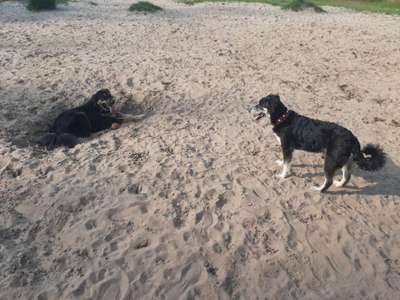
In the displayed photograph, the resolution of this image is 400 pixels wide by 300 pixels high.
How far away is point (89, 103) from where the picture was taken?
8062mm

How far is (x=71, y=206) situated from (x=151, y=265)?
4.88 ft

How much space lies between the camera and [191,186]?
6.32 meters

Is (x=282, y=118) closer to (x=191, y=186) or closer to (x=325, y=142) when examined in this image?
(x=325, y=142)

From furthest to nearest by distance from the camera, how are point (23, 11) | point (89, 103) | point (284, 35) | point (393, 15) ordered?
1. point (393, 15)
2. point (23, 11)
3. point (284, 35)
4. point (89, 103)

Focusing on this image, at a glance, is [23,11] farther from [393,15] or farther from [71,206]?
[393,15]

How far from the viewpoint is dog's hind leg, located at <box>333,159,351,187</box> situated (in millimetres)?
6134

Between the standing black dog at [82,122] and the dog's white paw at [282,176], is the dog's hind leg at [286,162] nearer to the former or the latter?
the dog's white paw at [282,176]

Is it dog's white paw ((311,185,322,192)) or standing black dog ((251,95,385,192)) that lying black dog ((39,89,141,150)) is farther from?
dog's white paw ((311,185,322,192))

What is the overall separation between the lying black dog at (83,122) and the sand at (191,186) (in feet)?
0.88

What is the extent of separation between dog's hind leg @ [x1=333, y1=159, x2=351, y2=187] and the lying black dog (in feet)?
12.5

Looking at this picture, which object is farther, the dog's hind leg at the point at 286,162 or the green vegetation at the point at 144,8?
the green vegetation at the point at 144,8

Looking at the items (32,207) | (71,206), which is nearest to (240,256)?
(71,206)

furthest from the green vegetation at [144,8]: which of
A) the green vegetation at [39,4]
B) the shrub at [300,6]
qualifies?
the shrub at [300,6]

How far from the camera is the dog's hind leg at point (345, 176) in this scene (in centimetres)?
613
